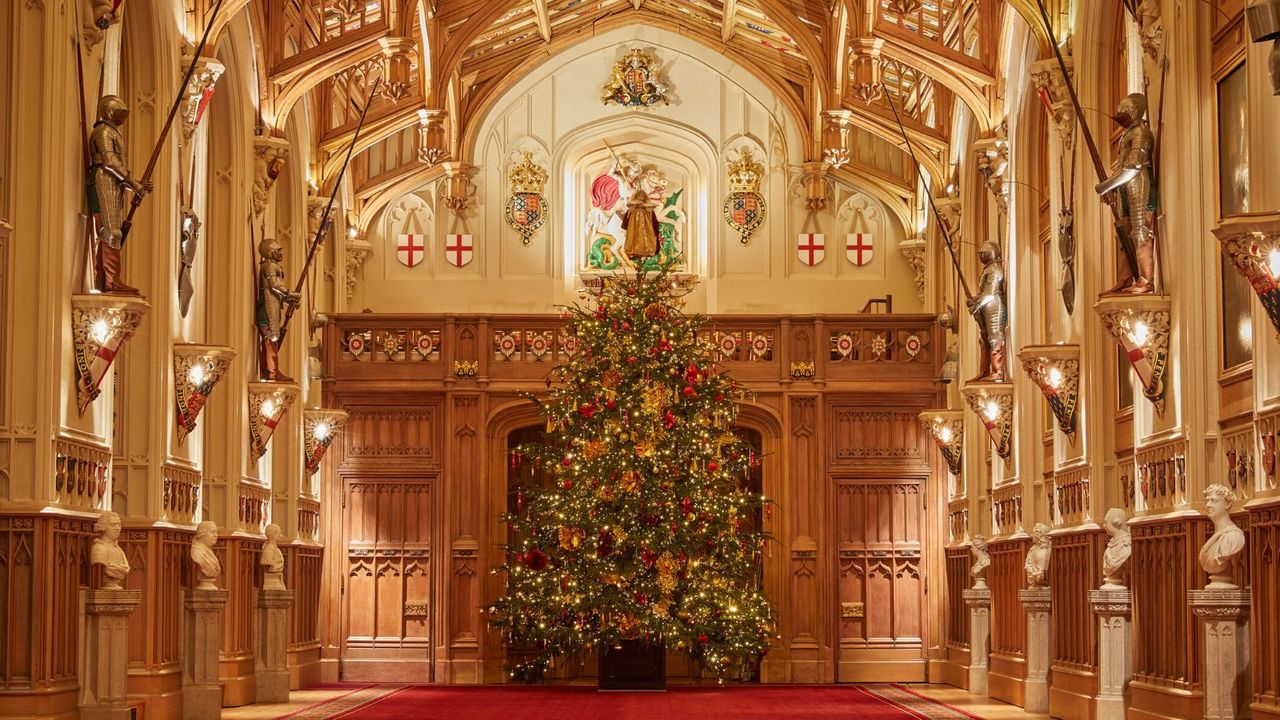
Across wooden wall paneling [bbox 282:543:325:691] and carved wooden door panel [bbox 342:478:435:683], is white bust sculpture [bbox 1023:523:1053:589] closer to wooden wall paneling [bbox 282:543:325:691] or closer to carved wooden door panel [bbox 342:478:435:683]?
wooden wall paneling [bbox 282:543:325:691]

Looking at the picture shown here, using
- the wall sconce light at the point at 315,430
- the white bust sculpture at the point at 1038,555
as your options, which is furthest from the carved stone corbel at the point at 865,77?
the wall sconce light at the point at 315,430

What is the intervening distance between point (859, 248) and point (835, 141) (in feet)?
5.88

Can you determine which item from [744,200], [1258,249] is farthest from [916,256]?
[1258,249]

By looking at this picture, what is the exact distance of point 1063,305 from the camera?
17.0 m

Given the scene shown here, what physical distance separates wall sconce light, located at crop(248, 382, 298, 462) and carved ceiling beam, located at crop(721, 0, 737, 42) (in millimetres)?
8497

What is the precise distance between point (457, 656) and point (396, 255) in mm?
6008

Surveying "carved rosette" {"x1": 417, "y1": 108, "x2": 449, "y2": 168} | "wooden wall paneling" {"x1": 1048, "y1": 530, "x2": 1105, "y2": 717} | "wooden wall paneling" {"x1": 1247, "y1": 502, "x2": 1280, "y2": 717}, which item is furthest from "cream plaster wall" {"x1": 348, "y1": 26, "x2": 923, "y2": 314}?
"wooden wall paneling" {"x1": 1247, "y1": 502, "x2": 1280, "y2": 717}

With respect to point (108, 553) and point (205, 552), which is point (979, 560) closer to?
point (205, 552)

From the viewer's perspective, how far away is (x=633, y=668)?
2069 cm

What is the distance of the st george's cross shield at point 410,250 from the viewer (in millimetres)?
25359

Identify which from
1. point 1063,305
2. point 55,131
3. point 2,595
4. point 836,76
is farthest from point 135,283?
point 836,76

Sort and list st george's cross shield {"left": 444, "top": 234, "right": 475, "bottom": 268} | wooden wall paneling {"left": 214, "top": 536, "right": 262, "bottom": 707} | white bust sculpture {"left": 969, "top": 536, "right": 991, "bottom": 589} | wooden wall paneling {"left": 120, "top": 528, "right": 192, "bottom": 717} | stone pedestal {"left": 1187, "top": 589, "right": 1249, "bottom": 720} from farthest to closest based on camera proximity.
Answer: st george's cross shield {"left": 444, "top": 234, "right": 475, "bottom": 268}, white bust sculpture {"left": 969, "top": 536, "right": 991, "bottom": 589}, wooden wall paneling {"left": 214, "top": 536, "right": 262, "bottom": 707}, wooden wall paneling {"left": 120, "top": 528, "right": 192, "bottom": 717}, stone pedestal {"left": 1187, "top": 589, "right": 1249, "bottom": 720}

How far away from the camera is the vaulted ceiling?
1952 cm

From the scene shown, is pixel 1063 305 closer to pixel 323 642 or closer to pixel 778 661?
pixel 778 661
